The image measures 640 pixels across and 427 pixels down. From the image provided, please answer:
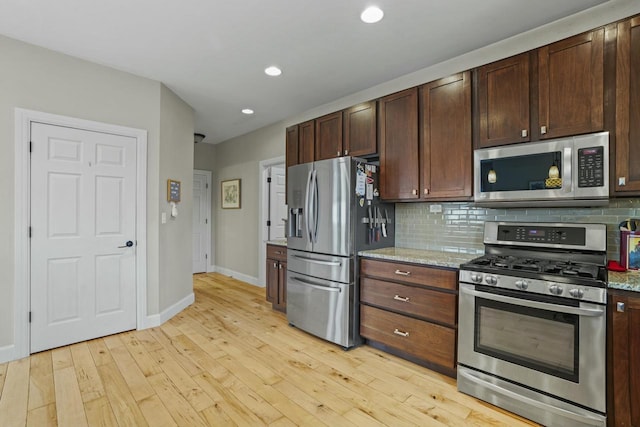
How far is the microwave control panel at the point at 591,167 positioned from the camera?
6.41 ft

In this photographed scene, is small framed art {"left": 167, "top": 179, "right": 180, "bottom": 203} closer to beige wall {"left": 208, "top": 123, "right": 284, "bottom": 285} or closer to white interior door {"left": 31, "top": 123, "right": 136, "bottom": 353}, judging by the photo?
white interior door {"left": 31, "top": 123, "right": 136, "bottom": 353}

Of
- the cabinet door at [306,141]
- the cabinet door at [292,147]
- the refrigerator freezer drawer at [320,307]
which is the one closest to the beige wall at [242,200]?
the cabinet door at [292,147]

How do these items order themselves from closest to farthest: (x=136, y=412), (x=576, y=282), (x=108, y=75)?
(x=576, y=282) < (x=136, y=412) < (x=108, y=75)

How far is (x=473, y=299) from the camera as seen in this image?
217 cm

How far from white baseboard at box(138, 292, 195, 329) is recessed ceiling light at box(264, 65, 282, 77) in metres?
2.86

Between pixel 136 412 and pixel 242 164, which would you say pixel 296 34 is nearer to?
→ pixel 136 412

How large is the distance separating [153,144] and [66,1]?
1456mm

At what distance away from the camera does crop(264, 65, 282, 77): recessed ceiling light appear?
3.17m

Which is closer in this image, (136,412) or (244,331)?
(136,412)

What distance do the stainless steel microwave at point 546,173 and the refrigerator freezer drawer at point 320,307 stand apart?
4.82 feet

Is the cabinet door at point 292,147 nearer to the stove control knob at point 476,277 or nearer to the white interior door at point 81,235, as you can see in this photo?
the white interior door at point 81,235

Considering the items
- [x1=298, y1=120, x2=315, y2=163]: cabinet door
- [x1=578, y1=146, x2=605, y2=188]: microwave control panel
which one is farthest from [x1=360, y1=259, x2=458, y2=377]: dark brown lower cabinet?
[x1=298, y1=120, x2=315, y2=163]: cabinet door

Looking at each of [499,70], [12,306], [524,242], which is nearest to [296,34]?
[499,70]

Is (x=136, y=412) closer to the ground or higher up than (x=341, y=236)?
closer to the ground
